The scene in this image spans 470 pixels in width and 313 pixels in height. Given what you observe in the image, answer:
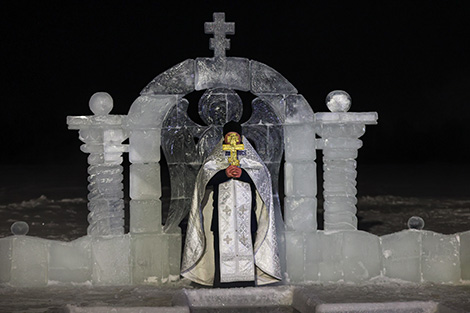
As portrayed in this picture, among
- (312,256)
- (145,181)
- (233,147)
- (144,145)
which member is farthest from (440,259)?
(144,145)

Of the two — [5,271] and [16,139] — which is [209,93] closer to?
[5,271]

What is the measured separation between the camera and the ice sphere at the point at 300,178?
909 cm

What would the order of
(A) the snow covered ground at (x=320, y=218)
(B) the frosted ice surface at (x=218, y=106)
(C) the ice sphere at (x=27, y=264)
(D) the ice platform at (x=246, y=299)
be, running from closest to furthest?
(D) the ice platform at (x=246, y=299) → (A) the snow covered ground at (x=320, y=218) → (C) the ice sphere at (x=27, y=264) → (B) the frosted ice surface at (x=218, y=106)

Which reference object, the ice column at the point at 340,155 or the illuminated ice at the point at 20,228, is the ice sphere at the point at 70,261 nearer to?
the illuminated ice at the point at 20,228

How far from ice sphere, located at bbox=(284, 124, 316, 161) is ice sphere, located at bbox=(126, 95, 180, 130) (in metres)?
1.20

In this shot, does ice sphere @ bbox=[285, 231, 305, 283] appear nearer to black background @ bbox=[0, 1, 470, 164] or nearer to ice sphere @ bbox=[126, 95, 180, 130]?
ice sphere @ bbox=[126, 95, 180, 130]

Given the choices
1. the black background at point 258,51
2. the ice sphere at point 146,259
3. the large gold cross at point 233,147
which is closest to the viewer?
the large gold cross at point 233,147

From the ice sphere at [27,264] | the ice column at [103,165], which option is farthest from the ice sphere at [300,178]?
the ice sphere at [27,264]

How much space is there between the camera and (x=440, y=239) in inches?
356

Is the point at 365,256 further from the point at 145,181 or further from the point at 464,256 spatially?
the point at 145,181

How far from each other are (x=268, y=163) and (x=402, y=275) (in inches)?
68.4

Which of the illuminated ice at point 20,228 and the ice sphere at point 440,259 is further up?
the illuminated ice at point 20,228

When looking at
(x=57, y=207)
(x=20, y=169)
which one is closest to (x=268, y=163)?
(x=57, y=207)

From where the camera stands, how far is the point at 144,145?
A: 29.6 feet
